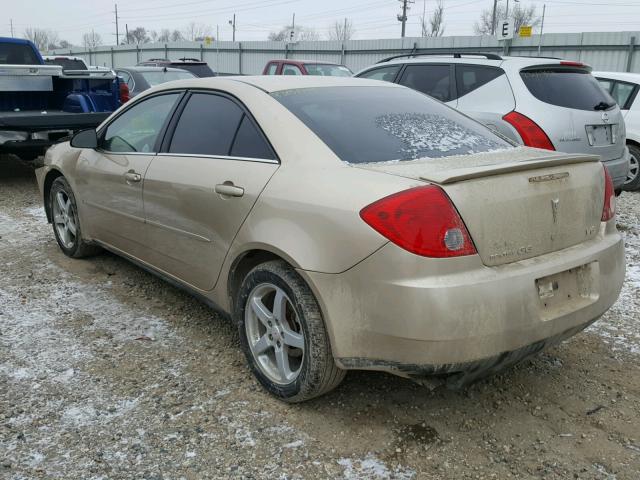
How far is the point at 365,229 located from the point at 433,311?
417 millimetres

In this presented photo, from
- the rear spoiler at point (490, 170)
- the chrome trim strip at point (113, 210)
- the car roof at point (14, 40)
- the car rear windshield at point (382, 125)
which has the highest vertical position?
the car roof at point (14, 40)

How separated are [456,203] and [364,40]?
2245 cm

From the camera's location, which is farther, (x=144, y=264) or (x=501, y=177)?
(x=144, y=264)

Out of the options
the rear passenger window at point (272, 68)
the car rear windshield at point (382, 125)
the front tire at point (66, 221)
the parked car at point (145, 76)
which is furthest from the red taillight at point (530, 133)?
the rear passenger window at point (272, 68)

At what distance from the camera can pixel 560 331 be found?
8.77 ft

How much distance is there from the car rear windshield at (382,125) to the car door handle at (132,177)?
45.4 inches

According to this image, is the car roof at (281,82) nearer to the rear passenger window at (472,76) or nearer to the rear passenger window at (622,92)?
the rear passenger window at (472,76)

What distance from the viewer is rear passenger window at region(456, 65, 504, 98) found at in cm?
634

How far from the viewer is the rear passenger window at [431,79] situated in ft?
22.4

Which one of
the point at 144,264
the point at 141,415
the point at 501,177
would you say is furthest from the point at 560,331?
the point at 144,264

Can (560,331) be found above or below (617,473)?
above

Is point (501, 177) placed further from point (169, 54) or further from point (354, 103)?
point (169, 54)

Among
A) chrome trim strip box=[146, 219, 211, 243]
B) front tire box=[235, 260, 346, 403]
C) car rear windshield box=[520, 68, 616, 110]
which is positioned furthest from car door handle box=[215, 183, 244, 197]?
car rear windshield box=[520, 68, 616, 110]

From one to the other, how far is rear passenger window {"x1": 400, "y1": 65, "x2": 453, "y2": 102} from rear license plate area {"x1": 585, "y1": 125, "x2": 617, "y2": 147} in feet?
4.90
